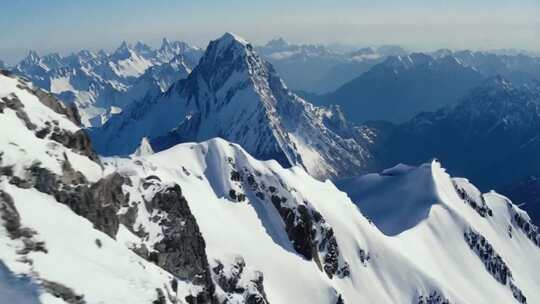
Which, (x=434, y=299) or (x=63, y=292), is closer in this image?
(x=63, y=292)

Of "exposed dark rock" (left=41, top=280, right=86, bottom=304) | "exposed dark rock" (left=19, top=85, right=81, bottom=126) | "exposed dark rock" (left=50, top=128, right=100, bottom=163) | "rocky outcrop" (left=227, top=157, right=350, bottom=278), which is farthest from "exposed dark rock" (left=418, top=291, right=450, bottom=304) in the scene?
"exposed dark rock" (left=41, top=280, right=86, bottom=304)

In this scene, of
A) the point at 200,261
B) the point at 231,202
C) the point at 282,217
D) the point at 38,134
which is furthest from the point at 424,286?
the point at 38,134

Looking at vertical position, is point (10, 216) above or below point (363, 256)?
above

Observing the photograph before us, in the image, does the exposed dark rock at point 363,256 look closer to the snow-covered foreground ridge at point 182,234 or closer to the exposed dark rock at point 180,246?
the snow-covered foreground ridge at point 182,234

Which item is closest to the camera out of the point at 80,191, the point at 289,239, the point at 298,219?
the point at 80,191

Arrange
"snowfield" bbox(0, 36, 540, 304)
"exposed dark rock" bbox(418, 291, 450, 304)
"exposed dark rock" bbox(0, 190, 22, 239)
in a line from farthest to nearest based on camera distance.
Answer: "exposed dark rock" bbox(418, 291, 450, 304), "snowfield" bbox(0, 36, 540, 304), "exposed dark rock" bbox(0, 190, 22, 239)

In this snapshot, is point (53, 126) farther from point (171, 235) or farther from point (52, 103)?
point (171, 235)

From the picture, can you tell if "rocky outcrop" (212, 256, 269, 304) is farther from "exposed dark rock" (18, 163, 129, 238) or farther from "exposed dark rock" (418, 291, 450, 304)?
"exposed dark rock" (418, 291, 450, 304)

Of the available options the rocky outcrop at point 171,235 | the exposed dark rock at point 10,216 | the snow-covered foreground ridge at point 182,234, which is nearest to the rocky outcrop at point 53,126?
the snow-covered foreground ridge at point 182,234

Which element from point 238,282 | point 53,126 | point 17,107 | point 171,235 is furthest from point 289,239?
point 17,107
